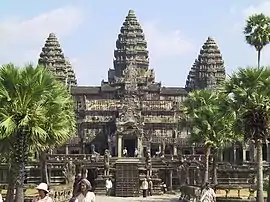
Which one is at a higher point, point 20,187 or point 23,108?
point 23,108

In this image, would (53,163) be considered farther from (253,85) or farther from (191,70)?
(191,70)

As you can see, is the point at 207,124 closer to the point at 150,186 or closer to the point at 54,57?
the point at 150,186

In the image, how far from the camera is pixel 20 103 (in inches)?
991

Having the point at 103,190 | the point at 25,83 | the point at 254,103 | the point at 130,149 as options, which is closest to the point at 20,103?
the point at 25,83

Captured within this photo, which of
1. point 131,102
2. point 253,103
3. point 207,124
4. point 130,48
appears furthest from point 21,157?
point 130,48

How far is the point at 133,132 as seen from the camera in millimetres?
81812

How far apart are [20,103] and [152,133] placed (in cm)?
6210

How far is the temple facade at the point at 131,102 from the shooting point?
82.9 m

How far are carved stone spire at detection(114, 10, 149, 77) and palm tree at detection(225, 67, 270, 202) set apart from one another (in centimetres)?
7467

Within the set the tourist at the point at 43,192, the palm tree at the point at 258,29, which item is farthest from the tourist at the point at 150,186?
the tourist at the point at 43,192

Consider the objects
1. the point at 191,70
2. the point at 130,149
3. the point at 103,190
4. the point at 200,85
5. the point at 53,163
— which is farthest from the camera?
the point at 191,70

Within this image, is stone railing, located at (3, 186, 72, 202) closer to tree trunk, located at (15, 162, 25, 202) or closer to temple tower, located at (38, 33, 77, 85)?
tree trunk, located at (15, 162, 25, 202)

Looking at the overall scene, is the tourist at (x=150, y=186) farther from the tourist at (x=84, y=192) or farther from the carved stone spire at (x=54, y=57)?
the carved stone spire at (x=54, y=57)

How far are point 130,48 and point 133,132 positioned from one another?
27783 millimetres
